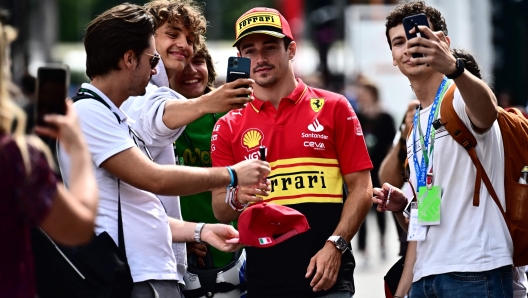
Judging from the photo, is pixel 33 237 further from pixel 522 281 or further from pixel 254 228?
pixel 522 281

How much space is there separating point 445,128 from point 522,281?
37.5 inches

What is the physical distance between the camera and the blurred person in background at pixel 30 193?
10.7ft

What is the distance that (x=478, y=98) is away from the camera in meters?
4.58

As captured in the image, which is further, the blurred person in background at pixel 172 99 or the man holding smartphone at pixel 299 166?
the man holding smartphone at pixel 299 166

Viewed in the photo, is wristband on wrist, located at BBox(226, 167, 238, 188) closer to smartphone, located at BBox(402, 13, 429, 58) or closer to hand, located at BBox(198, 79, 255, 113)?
hand, located at BBox(198, 79, 255, 113)

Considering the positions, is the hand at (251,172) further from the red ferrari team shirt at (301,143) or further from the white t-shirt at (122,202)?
the red ferrari team shirt at (301,143)

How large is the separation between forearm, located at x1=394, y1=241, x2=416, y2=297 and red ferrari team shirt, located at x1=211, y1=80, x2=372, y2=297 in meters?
0.36

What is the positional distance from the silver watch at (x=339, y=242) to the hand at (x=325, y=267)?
0.02 m

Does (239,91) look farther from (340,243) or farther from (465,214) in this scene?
(465,214)

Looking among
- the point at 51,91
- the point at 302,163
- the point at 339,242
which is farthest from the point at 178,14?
the point at 51,91

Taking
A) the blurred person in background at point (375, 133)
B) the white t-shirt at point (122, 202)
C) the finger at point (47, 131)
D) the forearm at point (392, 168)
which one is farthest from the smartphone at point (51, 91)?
the blurred person in background at point (375, 133)

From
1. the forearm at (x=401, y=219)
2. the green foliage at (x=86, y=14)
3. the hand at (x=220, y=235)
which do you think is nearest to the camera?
the hand at (x=220, y=235)

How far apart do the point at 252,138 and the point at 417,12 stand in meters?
1.16

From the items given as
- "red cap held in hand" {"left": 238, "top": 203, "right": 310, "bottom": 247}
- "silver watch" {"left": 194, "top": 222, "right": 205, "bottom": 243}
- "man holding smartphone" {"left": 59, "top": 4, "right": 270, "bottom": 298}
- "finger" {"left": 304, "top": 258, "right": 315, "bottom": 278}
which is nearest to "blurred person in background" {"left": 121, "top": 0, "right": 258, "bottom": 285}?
"silver watch" {"left": 194, "top": 222, "right": 205, "bottom": 243}
